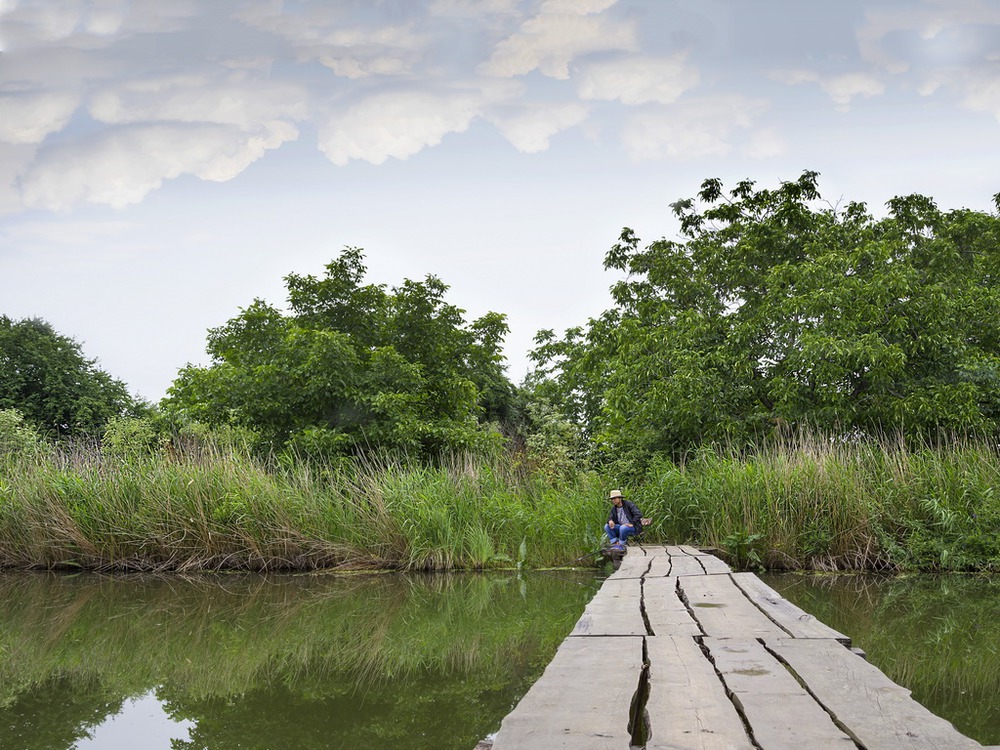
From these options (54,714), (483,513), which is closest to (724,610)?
(54,714)

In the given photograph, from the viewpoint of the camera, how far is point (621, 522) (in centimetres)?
→ 985

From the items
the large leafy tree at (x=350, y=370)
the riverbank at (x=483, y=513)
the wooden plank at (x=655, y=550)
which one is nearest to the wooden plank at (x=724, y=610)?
the wooden plank at (x=655, y=550)

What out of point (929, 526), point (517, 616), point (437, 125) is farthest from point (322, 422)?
point (929, 526)

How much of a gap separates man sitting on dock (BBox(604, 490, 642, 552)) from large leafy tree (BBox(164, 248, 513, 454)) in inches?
258

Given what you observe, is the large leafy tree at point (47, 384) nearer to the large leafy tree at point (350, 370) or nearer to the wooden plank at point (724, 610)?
the large leafy tree at point (350, 370)

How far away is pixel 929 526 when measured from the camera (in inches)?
360

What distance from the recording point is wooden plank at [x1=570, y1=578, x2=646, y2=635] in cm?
412

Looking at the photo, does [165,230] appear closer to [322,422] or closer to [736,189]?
[322,422]

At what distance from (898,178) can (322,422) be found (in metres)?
14.6

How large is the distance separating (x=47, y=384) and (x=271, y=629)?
35.6 m

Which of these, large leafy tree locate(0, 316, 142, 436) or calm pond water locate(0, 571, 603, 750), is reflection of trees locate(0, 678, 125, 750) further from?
large leafy tree locate(0, 316, 142, 436)

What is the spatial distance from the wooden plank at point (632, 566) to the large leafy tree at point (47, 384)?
Result: 32910 millimetres

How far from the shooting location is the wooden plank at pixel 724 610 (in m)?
4.03

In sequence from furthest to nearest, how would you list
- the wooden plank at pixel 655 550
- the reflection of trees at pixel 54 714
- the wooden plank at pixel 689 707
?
1. the wooden plank at pixel 655 550
2. the reflection of trees at pixel 54 714
3. the wooden plank at pixel 689 707
